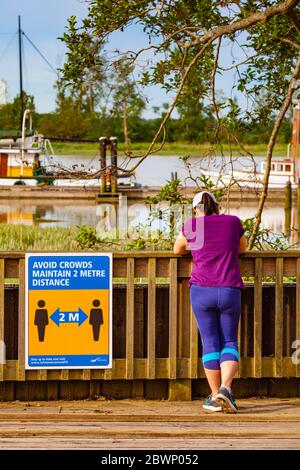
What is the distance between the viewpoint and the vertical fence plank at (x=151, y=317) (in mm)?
7992

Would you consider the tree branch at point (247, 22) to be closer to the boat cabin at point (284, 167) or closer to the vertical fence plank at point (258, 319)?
the vertical fence plank at point (258, 319)

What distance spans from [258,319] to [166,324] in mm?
723

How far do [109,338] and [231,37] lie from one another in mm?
4361

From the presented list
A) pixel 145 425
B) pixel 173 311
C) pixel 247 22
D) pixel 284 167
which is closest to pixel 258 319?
pixel 173 311

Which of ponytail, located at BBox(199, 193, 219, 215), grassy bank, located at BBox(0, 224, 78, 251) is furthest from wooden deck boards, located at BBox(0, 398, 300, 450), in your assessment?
grassy bank, located at BBox(0, 224, 78, 251)

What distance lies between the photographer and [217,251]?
7.60 m

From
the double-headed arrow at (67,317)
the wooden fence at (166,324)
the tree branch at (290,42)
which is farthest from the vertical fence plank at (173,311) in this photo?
the tree branch at (290,42)

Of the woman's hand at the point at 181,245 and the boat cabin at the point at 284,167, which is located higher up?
the woman's hand at the point at 181,245

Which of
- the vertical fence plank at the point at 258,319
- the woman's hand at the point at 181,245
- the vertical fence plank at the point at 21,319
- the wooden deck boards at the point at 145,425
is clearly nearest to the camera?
the wooden deck boards at the point at 145,425

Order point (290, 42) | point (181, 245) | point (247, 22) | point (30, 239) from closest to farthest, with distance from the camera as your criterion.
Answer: point (181, 245), point (247, 22), point (290, 42), point (30, 239)

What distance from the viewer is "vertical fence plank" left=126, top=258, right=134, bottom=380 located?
8.02 m

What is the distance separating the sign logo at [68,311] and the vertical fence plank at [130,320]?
5.3 inches

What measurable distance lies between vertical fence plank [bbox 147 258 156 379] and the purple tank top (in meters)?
0.45

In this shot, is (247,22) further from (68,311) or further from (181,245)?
(68,311)
